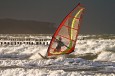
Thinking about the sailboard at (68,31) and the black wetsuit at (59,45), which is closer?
the sailboard at (68,31)

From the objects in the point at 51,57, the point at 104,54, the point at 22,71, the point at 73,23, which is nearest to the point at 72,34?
the point at 73,23

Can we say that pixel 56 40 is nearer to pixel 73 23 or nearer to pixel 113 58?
pixel 73 23

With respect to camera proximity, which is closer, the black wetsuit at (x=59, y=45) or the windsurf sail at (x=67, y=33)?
the windsurf sail at (x=67, y=33)

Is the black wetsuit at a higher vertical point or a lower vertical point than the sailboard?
lower

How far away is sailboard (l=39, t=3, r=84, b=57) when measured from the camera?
23.2 metres

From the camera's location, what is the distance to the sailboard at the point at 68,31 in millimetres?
23156

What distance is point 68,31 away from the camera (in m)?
23.5

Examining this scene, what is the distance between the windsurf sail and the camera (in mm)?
23172

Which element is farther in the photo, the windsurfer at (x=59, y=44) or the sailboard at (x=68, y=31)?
the windsurfer at (x=59, y=44)

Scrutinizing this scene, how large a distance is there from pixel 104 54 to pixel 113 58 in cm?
197

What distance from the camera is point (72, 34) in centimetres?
2344

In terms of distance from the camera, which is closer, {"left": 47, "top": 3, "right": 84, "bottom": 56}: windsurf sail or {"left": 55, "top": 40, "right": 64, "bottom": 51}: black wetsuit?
{"left": 47, "top": 3, "right": 84, "bottom": 56}: windsurf sail

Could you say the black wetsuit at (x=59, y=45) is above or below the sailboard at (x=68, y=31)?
below

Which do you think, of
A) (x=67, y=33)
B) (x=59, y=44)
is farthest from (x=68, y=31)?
(x=59, y=44)
